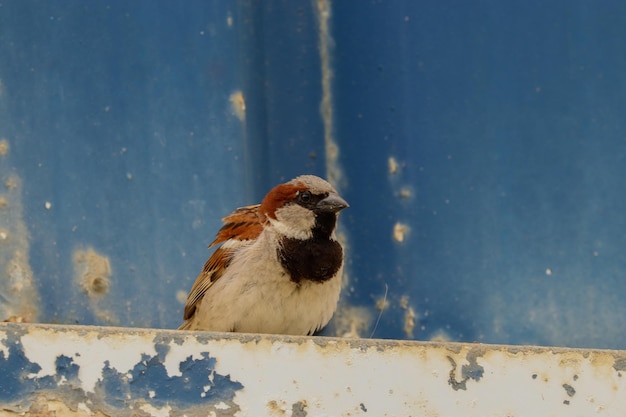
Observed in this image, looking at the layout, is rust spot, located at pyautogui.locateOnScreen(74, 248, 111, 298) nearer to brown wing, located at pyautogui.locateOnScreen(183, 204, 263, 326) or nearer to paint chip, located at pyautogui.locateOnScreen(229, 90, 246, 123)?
brown wing, located at pyautogui.locateOnScreen(183, 204, 263, 326)

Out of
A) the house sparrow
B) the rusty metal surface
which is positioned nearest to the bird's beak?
the house sparrow

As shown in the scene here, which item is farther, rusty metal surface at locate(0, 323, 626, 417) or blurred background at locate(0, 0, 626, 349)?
blurred background at locate(0, 0, 626, 349)

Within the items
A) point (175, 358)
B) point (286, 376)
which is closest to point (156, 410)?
point (175, 358)

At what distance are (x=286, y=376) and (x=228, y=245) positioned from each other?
1.12 m

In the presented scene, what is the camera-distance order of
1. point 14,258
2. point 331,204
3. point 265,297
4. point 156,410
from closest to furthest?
point 156,410 < point 265,297 < point 331,204 < point 14,258

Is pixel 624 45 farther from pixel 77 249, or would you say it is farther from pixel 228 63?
pixel 77 249

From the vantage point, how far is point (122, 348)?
2.17 m

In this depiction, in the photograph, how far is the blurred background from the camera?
129 inches

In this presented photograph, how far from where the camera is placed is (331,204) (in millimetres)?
3170

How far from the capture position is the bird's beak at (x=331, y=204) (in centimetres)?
315

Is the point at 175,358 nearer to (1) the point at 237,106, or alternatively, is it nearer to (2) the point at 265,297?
(2) the point at 265,297

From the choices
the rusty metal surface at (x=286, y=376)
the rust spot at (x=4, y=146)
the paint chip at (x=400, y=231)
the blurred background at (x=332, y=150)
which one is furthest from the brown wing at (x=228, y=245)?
the rusty metal surface at (x=286, y=376)

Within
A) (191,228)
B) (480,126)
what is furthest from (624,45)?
(191,228)

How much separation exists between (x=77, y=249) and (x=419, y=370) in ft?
5.25
